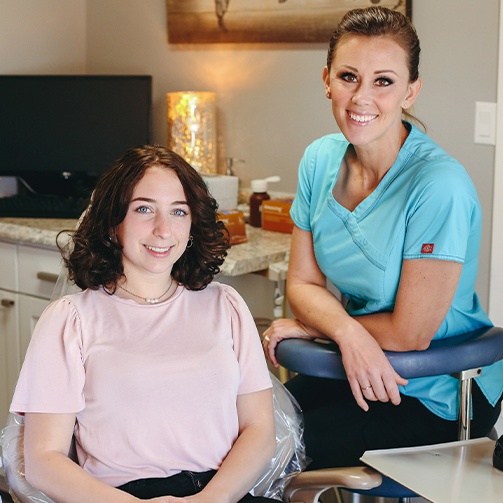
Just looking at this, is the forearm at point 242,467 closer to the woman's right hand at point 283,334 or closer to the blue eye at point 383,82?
the woman's right hand at point 283,334

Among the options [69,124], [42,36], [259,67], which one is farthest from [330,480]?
[42,36]

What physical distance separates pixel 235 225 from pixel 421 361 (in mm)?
993

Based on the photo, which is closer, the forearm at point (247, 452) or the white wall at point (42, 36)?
the forearm at point (247, 452)

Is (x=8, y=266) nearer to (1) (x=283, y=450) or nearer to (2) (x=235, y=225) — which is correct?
(2) (x=235, y=225)

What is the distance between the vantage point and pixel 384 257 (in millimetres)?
1636

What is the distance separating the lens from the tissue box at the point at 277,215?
2576mm

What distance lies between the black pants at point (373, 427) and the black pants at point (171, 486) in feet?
0.92

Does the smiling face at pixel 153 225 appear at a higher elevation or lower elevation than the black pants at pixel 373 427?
higher

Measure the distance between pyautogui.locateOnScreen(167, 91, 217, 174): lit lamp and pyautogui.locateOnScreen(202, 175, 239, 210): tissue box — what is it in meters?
0.15

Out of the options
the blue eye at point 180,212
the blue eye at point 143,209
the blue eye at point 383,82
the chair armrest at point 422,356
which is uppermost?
the blue eye at point 383,82

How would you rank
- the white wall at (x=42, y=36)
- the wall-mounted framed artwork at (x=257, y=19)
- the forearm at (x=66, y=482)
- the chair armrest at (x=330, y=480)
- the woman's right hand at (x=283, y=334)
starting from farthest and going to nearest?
the white wall at (x=42, y=36), the wall-mounted framed artwork at (x=257, y=19), the woman's right hand at (x=283, y=334), the chair armrest at (x=330, y=480), the forearm at (x=66, y=482)

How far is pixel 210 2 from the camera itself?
112 inches

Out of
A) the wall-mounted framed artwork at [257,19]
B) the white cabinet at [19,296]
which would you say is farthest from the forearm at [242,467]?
the wall-mounted framed artwork at [257,19]

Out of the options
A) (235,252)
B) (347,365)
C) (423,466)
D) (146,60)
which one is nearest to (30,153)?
(146,60)
